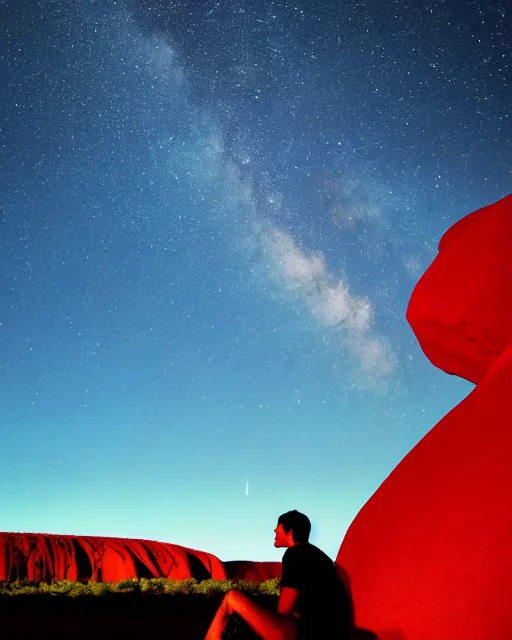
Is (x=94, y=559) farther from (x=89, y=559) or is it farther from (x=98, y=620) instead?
(x=98, y=620)

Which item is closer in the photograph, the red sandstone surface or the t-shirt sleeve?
the t-shirt sleeve

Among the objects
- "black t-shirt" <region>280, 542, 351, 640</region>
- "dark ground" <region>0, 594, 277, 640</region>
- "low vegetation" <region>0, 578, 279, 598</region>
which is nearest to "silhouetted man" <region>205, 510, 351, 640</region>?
"black t-shirt" <region>280, 542, 351, 640</region>

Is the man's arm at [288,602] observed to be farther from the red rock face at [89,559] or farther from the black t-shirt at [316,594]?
the red rock face at [89,559]

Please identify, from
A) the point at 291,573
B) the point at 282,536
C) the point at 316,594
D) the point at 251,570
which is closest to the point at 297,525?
the point at 282,536

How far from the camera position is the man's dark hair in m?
3.22

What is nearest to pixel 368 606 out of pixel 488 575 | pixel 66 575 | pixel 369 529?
pixel 369 529

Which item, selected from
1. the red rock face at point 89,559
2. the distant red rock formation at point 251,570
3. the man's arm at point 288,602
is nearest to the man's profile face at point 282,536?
the man's arm at point 288,602

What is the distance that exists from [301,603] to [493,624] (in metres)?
2.01

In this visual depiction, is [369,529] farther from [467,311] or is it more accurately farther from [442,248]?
[442,248]

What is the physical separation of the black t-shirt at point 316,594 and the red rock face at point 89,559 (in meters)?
35.4

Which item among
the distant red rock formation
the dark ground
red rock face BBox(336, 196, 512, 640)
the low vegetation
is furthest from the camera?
the distant red rock formation

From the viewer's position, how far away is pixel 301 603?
2.94 m

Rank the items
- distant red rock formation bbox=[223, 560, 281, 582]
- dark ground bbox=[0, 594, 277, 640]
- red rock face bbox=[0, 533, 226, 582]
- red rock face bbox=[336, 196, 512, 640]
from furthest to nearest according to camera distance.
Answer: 1. distant red rock formation bbox=[223, 560, 281, 582]
2. red rock face bbox=[0, 533, 226, 582]
3. dark ground bbox=[0, 594, 277, 640]
4. red rock face bbox=[336, 196, 512, 640]

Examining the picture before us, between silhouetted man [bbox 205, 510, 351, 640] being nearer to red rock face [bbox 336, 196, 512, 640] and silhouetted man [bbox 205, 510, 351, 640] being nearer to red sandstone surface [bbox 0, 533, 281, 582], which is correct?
red rock face [bbox 336, 196, 512, 640]
